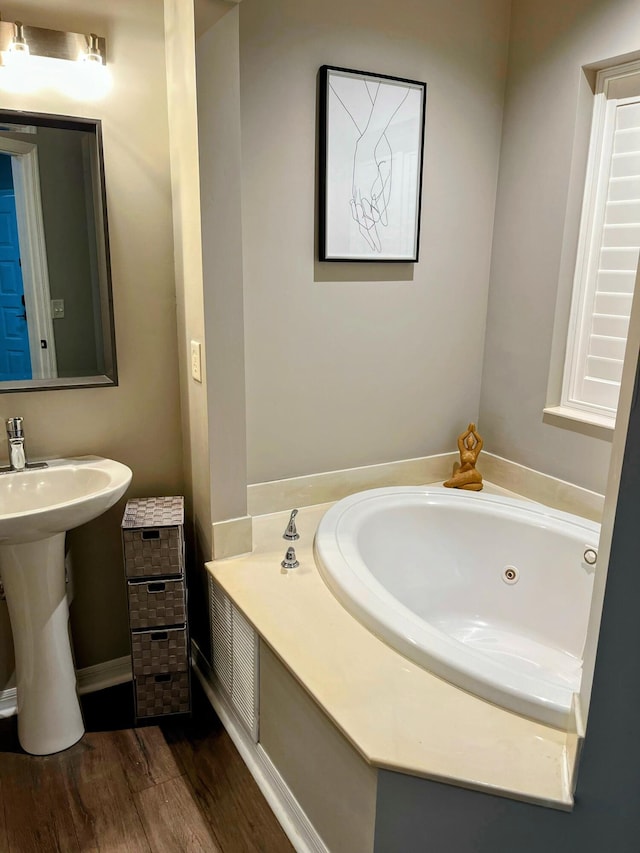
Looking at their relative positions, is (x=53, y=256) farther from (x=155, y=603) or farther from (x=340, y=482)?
(x=340, y=482)

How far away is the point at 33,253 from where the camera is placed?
199 cm

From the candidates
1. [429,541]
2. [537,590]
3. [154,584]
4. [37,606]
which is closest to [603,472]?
[537,590]

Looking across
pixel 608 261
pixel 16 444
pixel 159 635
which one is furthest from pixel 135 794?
pixel 608 261

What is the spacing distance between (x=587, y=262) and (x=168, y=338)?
1553 mm

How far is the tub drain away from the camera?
2371 mm

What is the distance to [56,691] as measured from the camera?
2.05m

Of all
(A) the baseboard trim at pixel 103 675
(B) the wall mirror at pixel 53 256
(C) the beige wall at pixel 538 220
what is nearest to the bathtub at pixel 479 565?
(C) the beige wall at pixel 538 220

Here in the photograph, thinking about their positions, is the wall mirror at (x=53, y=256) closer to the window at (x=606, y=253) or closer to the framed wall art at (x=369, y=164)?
the framed wall art at (x=369, y=164)

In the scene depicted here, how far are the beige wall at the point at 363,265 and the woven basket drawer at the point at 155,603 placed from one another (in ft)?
1.71

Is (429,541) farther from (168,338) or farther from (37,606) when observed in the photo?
(37,606)

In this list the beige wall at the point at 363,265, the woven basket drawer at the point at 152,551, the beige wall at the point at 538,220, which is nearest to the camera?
the woven basket drawer at the point at 152,551

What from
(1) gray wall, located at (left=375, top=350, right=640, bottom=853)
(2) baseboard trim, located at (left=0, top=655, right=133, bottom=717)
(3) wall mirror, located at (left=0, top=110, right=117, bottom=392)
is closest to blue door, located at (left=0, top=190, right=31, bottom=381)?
(3) wall mirror, located at (left=0, top=110, right=117, bottom=392)

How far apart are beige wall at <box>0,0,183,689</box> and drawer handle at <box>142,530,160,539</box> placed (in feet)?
1.01

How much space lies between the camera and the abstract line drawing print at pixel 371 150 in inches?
88.3
